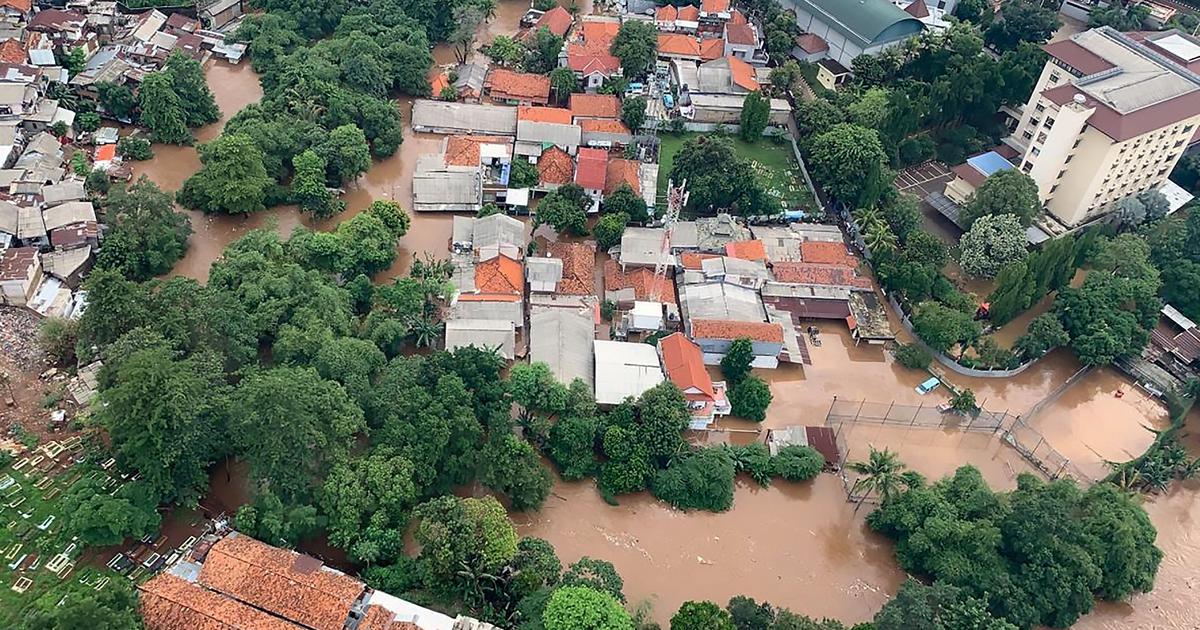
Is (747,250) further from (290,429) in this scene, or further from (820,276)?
(290,429)

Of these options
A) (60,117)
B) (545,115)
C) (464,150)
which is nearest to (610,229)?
(464,150)

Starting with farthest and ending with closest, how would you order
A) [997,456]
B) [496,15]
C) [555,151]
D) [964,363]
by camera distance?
[496,15], [555,151], [964,363], [997,456]

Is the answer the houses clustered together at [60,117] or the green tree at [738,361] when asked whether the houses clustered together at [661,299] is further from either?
the houses clustered together at [60,117]

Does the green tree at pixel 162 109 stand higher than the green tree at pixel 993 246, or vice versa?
the green tree at pixel 993 246

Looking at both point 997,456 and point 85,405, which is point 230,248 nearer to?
point 85,405

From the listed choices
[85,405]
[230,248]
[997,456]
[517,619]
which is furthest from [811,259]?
[85,405]

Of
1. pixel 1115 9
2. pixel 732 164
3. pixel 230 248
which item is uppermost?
pixel 1115 9

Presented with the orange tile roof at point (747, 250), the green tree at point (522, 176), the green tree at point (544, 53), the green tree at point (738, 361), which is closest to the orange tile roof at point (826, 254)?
the orange tile roof at point (747, 250)
